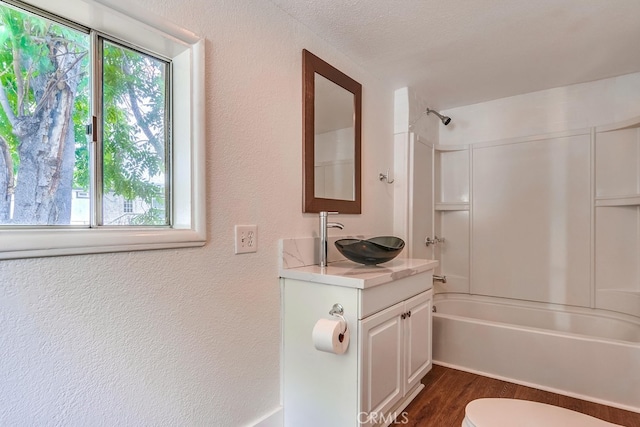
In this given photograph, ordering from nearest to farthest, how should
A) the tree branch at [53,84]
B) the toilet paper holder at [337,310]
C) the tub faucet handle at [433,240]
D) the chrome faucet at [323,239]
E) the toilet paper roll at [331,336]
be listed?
1. the tree branch at [53,84]
2. the toilet paper roll at [331,336]
3. the toilet paper holder at [337,310]
4. the chrome faucet at [323,239]
5. the tub faucet handle at [433,240]

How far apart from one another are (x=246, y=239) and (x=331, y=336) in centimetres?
56

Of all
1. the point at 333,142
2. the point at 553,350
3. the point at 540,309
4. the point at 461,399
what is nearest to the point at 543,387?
the point at 553,350

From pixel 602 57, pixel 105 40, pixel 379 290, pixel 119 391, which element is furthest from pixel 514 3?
pixel 119 391

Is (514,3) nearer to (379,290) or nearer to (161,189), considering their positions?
(379,290)

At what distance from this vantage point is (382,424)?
167 centimetres

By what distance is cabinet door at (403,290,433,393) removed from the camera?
6.07ft

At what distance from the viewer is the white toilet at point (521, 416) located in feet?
3.84

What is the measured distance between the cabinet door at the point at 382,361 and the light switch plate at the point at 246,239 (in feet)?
1.93

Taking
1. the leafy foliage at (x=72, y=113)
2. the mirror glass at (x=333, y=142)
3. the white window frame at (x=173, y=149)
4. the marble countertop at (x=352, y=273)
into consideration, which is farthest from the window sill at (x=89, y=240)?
the mirror glass at (x=333, y=142)

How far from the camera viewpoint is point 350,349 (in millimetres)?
1464

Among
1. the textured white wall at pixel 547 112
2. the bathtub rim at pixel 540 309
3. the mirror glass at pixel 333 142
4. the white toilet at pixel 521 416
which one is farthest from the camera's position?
the textured white wall at pixel 547 112

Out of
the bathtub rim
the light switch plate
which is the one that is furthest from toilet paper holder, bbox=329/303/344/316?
the bathtub rim

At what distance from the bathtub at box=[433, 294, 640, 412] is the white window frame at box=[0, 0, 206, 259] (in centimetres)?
205

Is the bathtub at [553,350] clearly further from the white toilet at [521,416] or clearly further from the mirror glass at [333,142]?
A: the mirror glass at [333,142]
